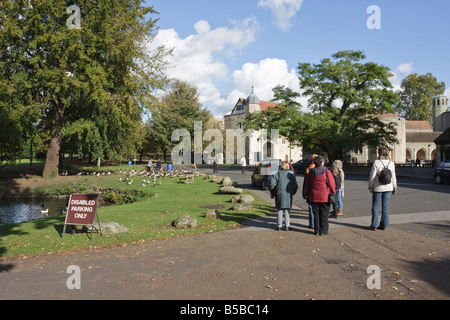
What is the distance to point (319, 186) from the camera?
8.45 meters

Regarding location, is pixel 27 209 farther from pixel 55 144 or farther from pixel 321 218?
pixel 321 218

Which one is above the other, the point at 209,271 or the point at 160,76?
the point at 160,76

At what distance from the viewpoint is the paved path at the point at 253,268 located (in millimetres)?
4891

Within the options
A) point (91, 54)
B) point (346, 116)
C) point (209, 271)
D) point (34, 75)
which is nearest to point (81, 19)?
point (91, 54)

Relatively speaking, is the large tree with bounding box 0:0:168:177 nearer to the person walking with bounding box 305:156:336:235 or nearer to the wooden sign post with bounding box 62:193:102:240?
the wooden sign post with bounding box 62:193:102:240

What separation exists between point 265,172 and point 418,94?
7605 centimetres

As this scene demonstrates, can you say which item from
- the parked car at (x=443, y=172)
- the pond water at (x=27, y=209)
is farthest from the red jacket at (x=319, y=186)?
the parked car at (x=443, y=172)

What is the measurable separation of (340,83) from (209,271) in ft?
115

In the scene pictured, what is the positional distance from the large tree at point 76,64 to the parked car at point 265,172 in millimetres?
11041

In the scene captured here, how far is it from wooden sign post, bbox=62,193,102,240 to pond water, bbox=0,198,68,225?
782cm
